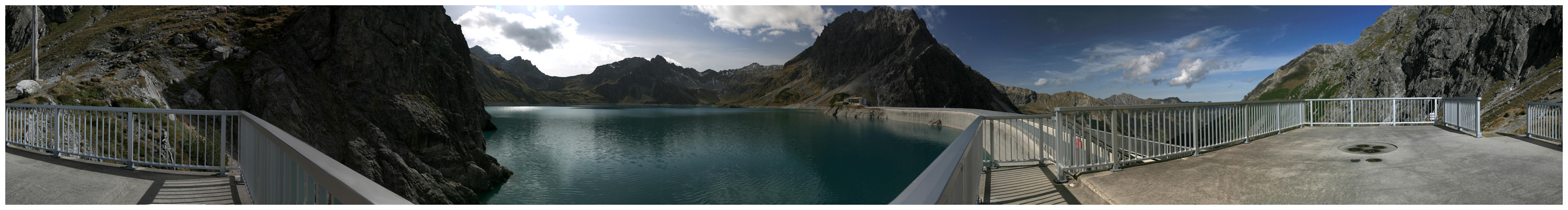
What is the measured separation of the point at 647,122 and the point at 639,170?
119 feet

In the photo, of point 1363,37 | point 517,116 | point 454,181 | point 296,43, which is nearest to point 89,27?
point 296,43

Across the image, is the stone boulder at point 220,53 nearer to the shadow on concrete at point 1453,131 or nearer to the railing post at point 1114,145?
the railing post at point 1114,145

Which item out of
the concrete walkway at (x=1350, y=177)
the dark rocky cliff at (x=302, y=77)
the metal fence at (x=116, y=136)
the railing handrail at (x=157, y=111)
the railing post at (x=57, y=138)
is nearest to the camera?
the concrete walkway at (x=1350, y=177)

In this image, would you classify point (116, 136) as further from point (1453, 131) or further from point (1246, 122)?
point (1453, 131)

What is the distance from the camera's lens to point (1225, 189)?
5.39 meters

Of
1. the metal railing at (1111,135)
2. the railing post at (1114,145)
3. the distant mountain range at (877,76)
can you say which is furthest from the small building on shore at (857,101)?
the railing post at (1114,145)

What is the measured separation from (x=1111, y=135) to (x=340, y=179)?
24.7ft

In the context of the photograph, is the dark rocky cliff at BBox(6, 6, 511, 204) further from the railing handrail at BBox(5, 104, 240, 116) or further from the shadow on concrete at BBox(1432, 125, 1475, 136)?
the shadow on concrete at BBox(1432, 125, 1475, 136)

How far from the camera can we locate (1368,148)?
794 centimetres

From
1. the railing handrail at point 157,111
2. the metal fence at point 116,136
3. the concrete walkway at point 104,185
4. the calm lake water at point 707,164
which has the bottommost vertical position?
the calm lake water at point 707,164

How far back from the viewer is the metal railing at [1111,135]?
205 cm

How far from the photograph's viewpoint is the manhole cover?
7473mm

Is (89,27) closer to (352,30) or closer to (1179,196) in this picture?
(352,30)

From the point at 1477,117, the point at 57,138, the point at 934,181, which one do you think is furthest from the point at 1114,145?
the point at 57,138
